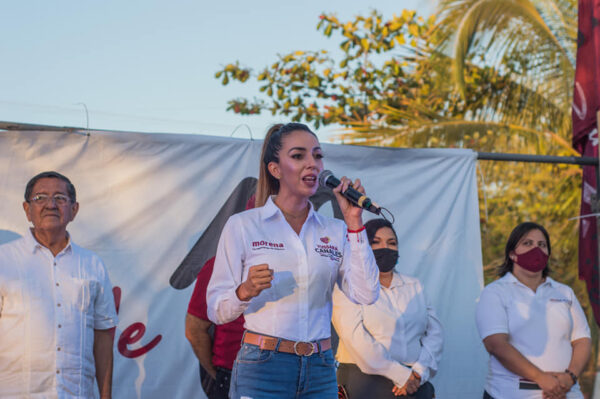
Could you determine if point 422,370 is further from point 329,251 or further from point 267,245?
point 267,245

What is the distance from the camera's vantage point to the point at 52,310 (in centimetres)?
349

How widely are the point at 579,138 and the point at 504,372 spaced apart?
2.64 metres

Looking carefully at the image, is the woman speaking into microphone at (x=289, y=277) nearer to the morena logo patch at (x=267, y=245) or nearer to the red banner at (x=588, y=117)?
the morena logo patch at (x=267, y=245)

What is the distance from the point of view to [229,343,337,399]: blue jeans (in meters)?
2.72

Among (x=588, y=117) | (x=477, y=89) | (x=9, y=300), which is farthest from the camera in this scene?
(x=477, y=89)

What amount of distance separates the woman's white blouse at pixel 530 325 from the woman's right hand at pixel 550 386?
58 mm

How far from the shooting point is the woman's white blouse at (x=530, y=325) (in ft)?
14.8

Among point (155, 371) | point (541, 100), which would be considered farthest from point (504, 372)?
point (541, 100)

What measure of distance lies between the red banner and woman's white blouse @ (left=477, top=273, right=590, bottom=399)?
1.34m

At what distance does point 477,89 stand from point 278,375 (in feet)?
30.0

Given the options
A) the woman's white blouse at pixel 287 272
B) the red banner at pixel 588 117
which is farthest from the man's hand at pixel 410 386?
the red banner at pixel 588 117

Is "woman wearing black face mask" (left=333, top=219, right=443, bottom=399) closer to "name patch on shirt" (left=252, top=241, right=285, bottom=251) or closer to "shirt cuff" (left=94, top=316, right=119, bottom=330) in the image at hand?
"shirt cuff" (left=94, top=316, right=119, bottom=330)

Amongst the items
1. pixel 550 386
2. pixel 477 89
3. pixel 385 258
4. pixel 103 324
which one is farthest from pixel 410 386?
pixel 477 89

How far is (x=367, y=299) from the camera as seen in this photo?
298 cm
